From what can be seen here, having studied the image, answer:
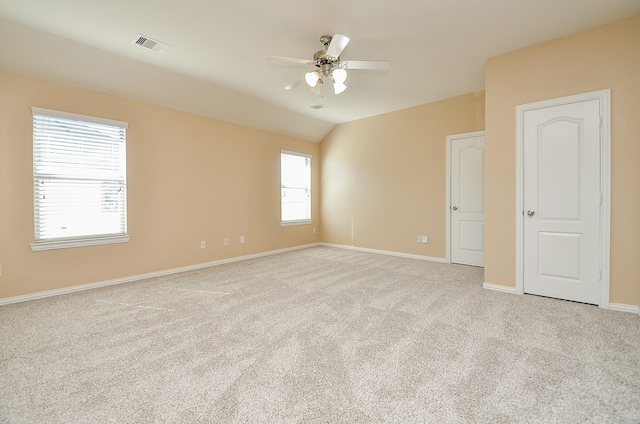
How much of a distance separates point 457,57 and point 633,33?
5.13 ft

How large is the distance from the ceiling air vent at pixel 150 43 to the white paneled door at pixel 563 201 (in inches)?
167

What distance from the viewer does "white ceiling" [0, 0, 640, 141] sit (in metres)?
2.62

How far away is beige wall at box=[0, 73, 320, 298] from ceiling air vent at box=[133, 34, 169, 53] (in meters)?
1.14

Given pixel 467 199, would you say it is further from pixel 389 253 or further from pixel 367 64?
pixel 367 64

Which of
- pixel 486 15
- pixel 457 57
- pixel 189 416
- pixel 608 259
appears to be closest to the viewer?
pixel 189 416

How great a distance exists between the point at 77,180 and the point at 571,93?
588 centimetres

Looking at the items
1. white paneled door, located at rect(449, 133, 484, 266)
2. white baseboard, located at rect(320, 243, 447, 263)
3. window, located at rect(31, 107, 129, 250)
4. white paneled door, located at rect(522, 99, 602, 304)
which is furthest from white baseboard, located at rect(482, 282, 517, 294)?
window, located at rect(31, 107, 129, 250)

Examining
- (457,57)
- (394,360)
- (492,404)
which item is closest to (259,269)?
(394,360)

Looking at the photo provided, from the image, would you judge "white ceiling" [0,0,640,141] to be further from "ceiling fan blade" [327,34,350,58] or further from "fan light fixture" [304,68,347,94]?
"fan light fixture" [304,68,347,94]

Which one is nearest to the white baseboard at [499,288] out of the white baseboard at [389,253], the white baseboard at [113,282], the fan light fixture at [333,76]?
the white baseboard at [389,253]

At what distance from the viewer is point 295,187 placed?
669 centimetres

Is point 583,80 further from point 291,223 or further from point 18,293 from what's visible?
point 18,293

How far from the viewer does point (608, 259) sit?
2.96 meters

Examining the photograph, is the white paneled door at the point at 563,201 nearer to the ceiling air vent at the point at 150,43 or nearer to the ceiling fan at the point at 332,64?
the ceiling fan at the point at 332,64
